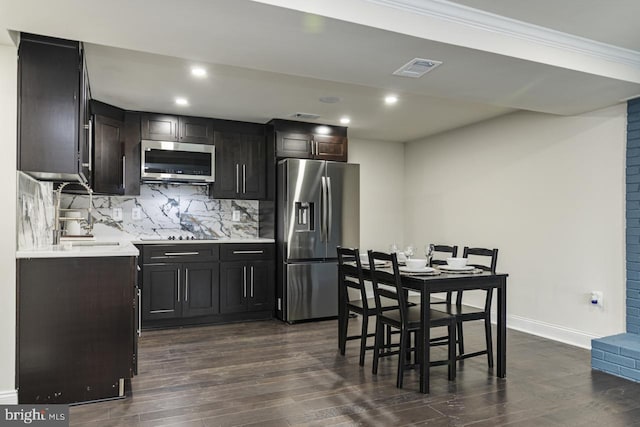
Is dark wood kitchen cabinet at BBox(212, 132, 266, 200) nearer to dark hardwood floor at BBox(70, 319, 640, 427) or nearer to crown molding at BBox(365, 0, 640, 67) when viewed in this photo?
dark hardwood floor at BBox(70, 319, 640, 427)

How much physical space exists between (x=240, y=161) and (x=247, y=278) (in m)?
1.44

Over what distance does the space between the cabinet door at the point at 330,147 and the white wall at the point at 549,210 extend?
151 cm

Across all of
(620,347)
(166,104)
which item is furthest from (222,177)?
(620,347)

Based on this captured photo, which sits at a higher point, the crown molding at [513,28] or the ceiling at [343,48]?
the crown molding at [513,28]

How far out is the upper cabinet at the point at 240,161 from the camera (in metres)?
5.23

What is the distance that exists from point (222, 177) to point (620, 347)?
425cm

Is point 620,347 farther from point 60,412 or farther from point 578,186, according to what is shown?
point 60,412

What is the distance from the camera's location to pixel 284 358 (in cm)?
369

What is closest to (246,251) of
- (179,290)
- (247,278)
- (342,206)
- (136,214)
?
(247,278)

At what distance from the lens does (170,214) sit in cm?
533

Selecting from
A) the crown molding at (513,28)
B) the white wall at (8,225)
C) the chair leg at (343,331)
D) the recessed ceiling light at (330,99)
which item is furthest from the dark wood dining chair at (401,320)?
the white wall at (8,225)

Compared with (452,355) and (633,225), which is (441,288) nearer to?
(452,355)

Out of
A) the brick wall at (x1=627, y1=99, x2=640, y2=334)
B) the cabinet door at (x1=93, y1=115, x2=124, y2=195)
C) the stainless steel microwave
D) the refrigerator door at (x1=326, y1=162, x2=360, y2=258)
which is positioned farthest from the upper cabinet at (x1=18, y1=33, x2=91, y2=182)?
the brick wall at (x1=627, y1=99, x2=640, y2=334)

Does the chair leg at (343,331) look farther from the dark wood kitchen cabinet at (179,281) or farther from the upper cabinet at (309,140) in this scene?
the upper cabinet at (309,140)
